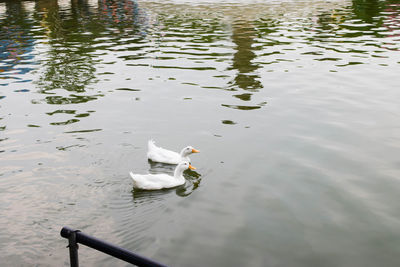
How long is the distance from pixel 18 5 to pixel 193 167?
145 feet

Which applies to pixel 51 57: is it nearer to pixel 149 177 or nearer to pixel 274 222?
pixel 149 177

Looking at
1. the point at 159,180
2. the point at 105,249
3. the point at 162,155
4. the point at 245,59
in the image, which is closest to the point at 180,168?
the point at 159,180

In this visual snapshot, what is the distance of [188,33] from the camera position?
28.2 meters

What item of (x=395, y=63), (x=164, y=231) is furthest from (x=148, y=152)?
(x=395, y=63)

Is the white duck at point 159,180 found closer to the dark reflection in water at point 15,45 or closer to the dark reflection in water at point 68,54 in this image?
the dark reflection in water at point 68,54

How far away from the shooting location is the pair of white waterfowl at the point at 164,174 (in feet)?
29.7

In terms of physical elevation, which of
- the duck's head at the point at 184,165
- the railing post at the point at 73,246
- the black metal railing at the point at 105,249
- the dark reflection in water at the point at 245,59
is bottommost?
the duck's head at the point at 184,165

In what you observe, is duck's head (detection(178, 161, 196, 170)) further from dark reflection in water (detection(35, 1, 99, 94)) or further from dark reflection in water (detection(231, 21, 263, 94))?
dark reflection in water (detection(35, 1, 99, 94))

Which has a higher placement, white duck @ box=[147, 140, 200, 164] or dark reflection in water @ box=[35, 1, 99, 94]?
dark reflection in water @ box=[35, 1, 99, 94]

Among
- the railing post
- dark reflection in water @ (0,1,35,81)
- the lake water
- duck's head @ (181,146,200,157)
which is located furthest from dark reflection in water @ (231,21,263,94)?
the railing post

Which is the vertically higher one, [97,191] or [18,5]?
[18,5]

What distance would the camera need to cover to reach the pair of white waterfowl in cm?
906

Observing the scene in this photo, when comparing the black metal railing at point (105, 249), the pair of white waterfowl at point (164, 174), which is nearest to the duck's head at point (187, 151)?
the pair of white waterfowl at point (164, 174)

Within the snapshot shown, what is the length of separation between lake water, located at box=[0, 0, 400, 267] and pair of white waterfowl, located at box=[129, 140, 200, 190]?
0.68 ft
